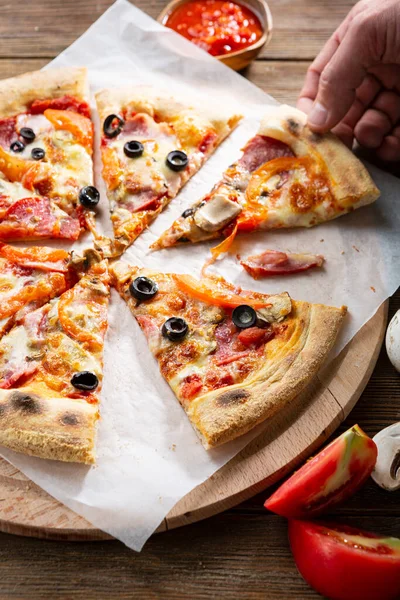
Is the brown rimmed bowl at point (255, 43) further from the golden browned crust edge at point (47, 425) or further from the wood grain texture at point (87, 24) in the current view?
the golden browned crust edge at point (47, 425)

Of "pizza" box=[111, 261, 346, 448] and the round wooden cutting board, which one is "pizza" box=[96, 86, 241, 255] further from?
the round wooden cutting board

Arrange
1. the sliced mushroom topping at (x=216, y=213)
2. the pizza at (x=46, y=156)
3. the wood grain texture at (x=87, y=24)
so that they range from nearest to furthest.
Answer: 1. the sliced mushroom topping at (x=216, y=213)
2. the pizza at (x=46, y=156)
3. the wood grain texture at (x=87, y=24)

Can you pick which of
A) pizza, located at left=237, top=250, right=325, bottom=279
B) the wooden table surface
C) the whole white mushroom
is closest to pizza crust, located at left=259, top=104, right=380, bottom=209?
pizza, located at left=237, top=250, right=325, bottom=279

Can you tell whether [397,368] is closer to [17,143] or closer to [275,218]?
[275,218]

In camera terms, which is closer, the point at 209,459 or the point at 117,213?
the point at 209,459

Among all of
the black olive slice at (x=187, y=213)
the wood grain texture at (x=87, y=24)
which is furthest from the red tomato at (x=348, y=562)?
the wood grain texture at (x=87, y=24)

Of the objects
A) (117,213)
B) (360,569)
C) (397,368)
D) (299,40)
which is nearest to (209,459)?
(360,569)
